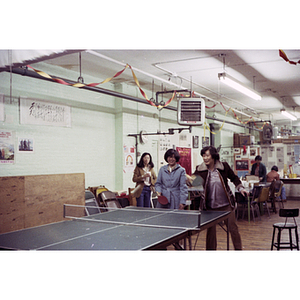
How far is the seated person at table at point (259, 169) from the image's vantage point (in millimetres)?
5562

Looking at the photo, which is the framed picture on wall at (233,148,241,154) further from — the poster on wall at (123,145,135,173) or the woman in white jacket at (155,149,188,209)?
the poster on wall at (123,145,135,173)

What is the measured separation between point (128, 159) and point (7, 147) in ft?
6.91

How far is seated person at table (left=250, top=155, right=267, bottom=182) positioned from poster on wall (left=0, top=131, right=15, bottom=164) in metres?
3.80

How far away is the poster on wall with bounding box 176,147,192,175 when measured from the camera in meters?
5.49

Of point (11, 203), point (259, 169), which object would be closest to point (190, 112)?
point (259, 169)

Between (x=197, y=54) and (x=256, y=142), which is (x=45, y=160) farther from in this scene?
(x=256, y=142)

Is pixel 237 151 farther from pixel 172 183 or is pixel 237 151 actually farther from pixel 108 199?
pixel 108 199

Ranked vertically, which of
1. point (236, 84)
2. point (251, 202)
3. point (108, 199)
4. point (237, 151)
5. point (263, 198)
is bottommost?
point (251, 202)

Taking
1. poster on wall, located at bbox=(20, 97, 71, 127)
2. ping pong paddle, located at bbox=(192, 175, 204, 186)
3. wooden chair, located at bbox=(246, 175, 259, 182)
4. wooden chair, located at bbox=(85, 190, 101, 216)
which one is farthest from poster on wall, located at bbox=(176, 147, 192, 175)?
poster on wall, located at bbox=(20, 97, 71, 127)

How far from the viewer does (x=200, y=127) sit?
19.4ft

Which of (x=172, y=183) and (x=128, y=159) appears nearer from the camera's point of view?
(x=172, y=183)

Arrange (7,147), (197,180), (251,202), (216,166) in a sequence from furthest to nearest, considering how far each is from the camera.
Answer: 1. (251,202)
2. (197,180)
3. (216,166)
4. (7,147)

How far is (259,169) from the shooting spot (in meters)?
5.64
